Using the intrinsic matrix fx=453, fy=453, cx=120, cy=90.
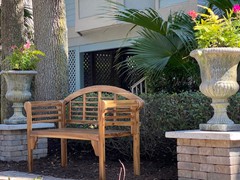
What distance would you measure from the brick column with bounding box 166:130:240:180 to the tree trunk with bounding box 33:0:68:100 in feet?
11.9

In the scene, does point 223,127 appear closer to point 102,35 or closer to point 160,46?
point 160,46

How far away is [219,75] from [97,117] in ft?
7.62

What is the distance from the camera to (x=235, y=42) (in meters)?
4.67

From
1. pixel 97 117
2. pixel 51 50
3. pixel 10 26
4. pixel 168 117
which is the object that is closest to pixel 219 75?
pixel 168 117

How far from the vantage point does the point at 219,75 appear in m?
4.66

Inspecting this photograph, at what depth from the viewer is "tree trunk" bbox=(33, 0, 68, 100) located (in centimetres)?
803

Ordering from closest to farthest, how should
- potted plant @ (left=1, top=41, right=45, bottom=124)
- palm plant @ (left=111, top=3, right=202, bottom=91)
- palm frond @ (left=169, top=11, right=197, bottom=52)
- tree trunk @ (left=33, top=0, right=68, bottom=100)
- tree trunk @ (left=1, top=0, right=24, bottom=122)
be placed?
1. palm frond @ (left=169, top=11, right=197, bottom=52)
2. palm plant @ (left=111, top=3, right=202, bottom=91)
3. potted plant @ (left=1, top=41, right=45, bottom=124)
4. tree trunk @ (left=33, top=0, right=68, bottom=100)
5. tree trunk @ (left=1, top=0, right=24, bottom=122)

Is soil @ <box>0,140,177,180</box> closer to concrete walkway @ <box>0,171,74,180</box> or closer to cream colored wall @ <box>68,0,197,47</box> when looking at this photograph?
concrete walkway @ <box>0,171,74,180</box>

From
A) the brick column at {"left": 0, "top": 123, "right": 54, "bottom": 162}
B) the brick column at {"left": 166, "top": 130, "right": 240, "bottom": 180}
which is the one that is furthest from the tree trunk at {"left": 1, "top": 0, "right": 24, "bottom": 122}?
the brick column at {"left": 166, "top": 130, "right": 240, "bottom": 180}

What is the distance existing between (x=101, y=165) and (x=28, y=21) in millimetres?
5875

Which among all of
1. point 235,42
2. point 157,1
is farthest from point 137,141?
point 157,1

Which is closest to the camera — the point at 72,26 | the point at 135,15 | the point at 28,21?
the point at 135,15

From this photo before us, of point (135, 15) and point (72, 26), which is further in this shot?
point (72, 26)

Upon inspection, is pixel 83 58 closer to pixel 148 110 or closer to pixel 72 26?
pixel 72 26
